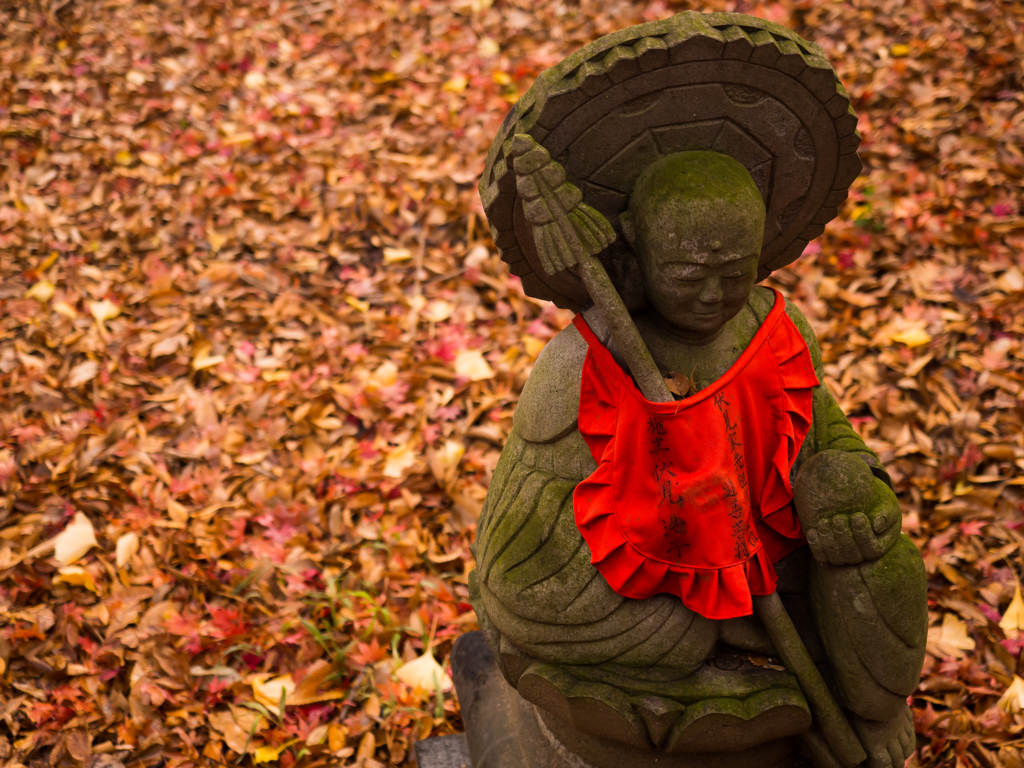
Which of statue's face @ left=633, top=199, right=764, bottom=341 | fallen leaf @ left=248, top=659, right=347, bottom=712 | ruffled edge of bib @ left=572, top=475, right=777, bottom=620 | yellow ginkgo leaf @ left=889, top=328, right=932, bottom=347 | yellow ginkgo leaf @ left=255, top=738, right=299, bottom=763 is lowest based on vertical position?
yellow ginkgo leaf @ left=255, top=738, right=299, bottom=763

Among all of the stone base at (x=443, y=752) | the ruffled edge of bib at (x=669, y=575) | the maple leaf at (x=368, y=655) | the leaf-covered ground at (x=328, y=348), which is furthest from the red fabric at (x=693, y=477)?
the maple leaf at (x=368, y=655)

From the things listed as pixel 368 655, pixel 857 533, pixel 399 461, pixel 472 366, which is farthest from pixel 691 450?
pixel 472 366

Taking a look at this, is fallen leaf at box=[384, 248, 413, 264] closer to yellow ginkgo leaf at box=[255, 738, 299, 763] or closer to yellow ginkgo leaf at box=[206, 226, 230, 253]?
yellow ginkgo leaf at box=[206, 226, 230, 253]

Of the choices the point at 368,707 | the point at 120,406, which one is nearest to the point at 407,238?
the point at 120,406

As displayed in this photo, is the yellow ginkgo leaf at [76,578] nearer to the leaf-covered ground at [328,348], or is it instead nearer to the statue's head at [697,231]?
the leaf-covered ground at [328,348]

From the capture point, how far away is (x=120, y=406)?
400 cm

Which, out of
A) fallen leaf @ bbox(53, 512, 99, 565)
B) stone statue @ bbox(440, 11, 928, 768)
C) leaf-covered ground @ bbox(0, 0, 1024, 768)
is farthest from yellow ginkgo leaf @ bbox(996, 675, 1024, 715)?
fallen leaf @ bbox(53, 512, 99, 565)

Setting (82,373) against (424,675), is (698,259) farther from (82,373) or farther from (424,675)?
(82,373)

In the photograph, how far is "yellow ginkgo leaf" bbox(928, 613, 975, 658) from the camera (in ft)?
9.25

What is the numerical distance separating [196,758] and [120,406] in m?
1.85

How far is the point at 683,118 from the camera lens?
156 centimetres

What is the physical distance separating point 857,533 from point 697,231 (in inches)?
26.4

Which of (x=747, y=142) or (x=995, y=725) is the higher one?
(x=747, y=142)

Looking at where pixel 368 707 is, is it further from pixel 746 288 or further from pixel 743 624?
pixel 746 288
